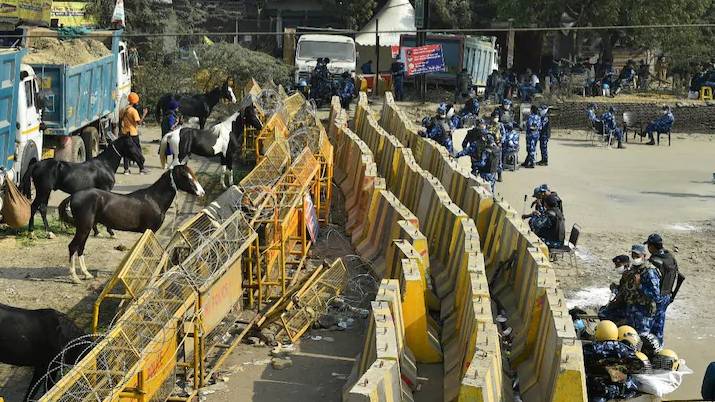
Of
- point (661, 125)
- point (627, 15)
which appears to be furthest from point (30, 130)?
point (627, 15)

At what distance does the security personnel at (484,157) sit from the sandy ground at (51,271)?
5861mm

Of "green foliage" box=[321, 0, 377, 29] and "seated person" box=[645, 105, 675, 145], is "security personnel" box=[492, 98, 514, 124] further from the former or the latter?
"green foliage" box=[321, 0, 377, 29]

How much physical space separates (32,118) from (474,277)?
10.8 m

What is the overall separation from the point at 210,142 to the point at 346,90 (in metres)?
11.6

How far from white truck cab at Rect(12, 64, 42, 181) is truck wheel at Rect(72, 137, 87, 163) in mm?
1973

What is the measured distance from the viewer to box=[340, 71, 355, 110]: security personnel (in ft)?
110

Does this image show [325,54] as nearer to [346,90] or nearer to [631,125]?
[346,90]

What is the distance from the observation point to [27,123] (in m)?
19.2

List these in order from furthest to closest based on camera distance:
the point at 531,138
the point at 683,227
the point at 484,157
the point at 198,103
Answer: the point at 198,103 < the point at 531,138 < the point at 484,157 < the point at 683,227

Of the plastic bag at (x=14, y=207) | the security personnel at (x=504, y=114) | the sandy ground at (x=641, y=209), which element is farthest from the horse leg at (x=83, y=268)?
the security personnel at (x=504, y=114)

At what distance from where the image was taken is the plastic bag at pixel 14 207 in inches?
659

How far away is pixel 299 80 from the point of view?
115 feet

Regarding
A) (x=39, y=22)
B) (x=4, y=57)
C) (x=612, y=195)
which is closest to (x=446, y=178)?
(x=612, y=195)

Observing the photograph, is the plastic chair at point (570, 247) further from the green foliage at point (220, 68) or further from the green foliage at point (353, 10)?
the green foliage at point (353, 10)
